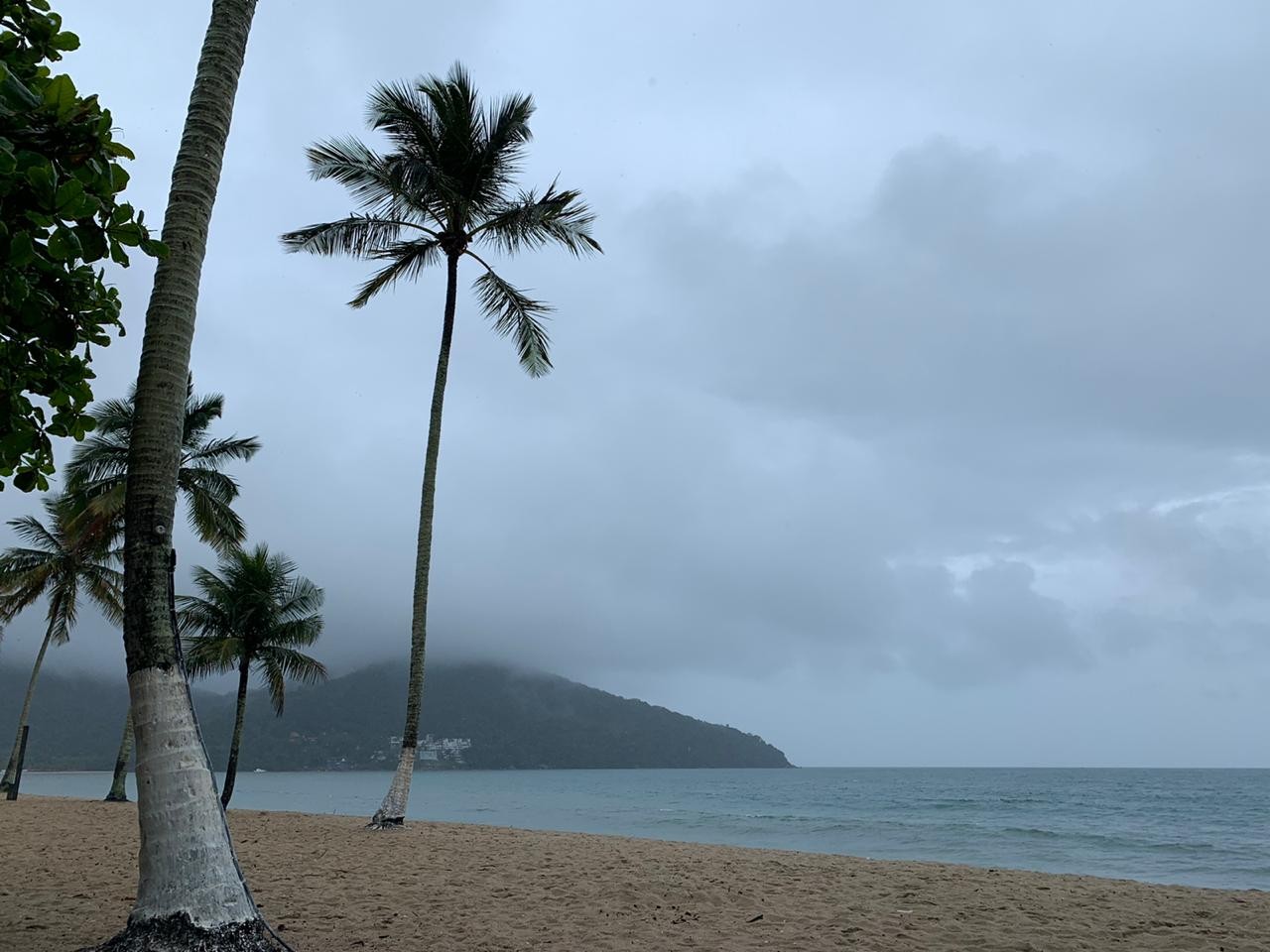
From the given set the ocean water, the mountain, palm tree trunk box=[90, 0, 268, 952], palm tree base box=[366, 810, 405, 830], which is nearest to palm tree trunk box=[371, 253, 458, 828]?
palm tree base box=[366, 810, 405, 830]

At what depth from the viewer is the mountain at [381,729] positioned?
142250 mm

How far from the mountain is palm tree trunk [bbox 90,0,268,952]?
410 ft

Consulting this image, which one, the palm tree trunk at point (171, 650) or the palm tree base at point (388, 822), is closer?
the palm tree trunk at point (171, 650)

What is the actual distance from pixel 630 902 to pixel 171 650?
4602 mm

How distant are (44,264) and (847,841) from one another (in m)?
24.5

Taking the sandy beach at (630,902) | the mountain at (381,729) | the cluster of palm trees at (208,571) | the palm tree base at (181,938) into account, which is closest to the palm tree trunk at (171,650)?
the palm tree base at (181,938)

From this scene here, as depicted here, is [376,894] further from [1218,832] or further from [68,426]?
[1218,832]

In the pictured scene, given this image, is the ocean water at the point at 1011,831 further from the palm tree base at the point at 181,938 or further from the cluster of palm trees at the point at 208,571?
the palm tree base at the point at 181,938

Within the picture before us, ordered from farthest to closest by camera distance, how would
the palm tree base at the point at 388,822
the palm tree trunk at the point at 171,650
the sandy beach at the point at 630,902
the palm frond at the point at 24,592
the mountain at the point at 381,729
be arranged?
the mountain at the point at 381,729 < the palm frond at the point at 24,592 < the palm tree base at the point at 388,822 < the sandy beach at the point at 630,902 < the palm tree trunk at the point at 171,650

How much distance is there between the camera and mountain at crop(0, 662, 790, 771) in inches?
5600

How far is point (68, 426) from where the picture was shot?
4.52 metres

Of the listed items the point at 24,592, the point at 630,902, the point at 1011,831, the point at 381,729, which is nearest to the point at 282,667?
the point at 24,592

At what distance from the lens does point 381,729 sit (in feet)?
508

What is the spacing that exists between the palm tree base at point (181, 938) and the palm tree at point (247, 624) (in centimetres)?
1861
